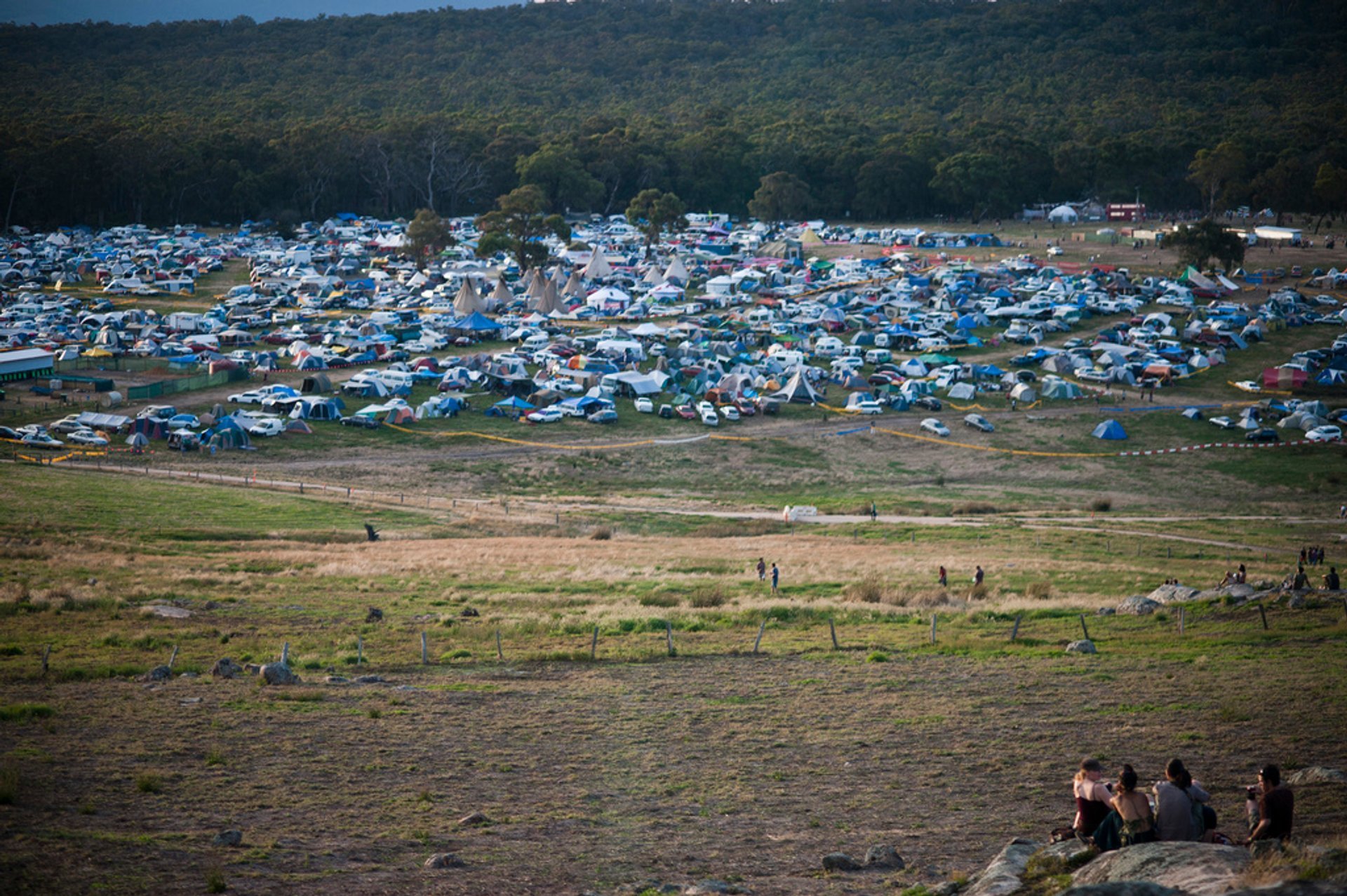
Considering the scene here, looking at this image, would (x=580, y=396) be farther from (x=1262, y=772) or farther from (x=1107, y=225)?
(x=1107, y=225)

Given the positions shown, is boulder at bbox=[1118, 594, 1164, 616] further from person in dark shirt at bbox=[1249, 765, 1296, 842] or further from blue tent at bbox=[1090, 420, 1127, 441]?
blue tent at bbox=[1090, 420, 1127, 441]

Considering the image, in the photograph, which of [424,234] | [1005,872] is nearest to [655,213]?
[424,234]

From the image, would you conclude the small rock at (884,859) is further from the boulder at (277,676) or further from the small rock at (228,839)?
the boulder at (277,676)

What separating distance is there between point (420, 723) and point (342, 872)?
5.59m

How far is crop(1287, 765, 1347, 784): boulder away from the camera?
44.9ft

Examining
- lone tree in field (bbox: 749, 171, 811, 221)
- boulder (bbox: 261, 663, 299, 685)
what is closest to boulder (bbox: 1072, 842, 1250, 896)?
boulder (bbox: 261, 663, 299, 685)

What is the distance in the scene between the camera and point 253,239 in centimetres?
11194

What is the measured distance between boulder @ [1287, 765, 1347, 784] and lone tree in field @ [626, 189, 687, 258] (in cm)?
9197

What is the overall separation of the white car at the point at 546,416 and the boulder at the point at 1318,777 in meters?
46.3

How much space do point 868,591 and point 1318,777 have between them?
15.5m

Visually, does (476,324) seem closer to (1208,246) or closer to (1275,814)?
(1208,246)

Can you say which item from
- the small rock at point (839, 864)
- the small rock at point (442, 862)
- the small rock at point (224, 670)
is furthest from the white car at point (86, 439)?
the small rock at point (839, 864)

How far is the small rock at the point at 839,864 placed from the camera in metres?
12.5

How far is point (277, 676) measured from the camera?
1998 cm
